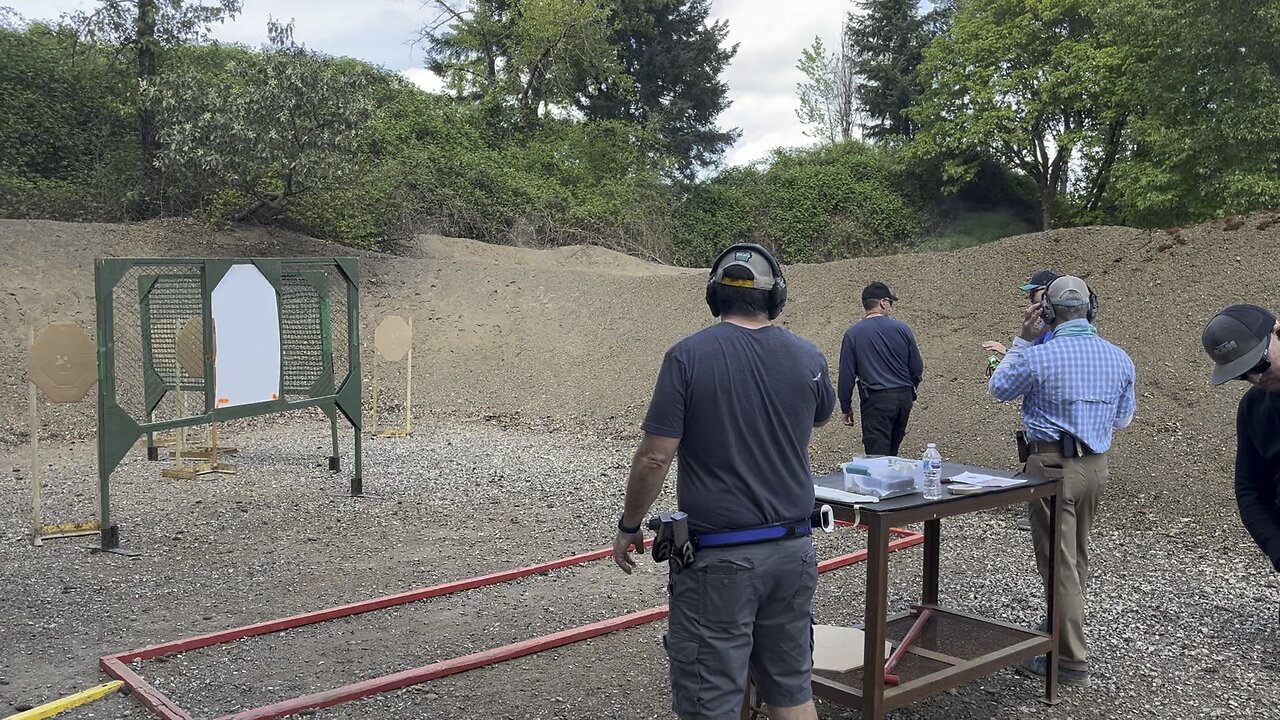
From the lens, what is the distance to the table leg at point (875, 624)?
3.56m

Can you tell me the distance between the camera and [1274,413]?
11.1ft

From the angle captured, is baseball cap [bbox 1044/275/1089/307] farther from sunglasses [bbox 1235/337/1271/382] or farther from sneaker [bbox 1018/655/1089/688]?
sneaker [bbox 1018/655/1089/688]

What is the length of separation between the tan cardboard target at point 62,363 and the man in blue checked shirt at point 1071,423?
6.41m

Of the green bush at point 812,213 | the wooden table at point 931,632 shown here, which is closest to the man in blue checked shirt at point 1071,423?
the wooden table at point 931,632

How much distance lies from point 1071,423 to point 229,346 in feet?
20.8

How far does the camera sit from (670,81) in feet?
106

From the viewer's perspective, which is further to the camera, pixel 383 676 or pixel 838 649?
pixel 383 676

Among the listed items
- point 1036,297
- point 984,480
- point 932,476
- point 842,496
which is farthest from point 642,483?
point 1036,297

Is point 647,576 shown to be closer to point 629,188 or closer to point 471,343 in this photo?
point 471,343

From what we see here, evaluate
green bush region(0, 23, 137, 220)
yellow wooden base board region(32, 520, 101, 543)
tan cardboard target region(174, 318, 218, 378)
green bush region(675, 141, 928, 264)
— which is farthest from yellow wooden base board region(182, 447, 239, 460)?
green bush region(675, 141, 928, 264)

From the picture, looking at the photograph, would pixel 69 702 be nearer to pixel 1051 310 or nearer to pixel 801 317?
pixel 1051 310

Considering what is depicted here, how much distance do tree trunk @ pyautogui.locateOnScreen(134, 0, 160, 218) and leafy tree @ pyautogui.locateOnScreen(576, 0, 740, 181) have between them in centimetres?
1470

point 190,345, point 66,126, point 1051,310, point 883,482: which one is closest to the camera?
point 883,482

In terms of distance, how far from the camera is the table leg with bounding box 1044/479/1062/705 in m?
4.24
